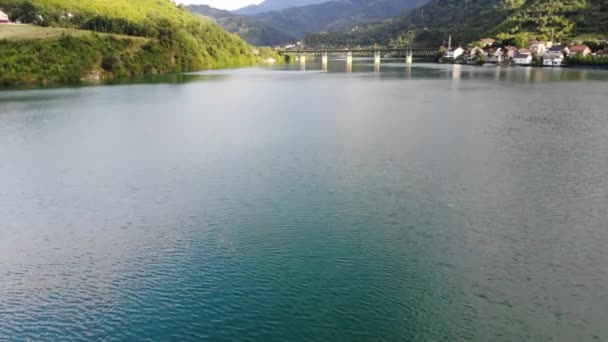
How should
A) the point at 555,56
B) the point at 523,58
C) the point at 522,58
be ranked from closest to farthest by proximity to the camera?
the point at 555,56, the point at 523,58, the point at 522,58

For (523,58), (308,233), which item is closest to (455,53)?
(523,58)

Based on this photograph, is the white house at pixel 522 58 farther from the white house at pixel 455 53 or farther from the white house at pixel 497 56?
the white house at pixel 455 53

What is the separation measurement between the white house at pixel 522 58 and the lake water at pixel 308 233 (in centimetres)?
7351

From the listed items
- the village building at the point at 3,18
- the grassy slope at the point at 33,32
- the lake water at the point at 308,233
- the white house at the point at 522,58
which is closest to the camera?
the lake water at the point at 308,233

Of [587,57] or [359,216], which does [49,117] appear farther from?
[587,57]

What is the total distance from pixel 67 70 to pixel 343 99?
147ft

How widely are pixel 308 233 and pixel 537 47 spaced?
103491 millimetres

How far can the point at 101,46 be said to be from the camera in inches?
2975

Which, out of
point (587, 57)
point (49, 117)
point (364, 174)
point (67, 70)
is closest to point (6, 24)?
point (67, 70)

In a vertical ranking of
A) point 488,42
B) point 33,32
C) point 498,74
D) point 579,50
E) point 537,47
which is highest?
point 488,42

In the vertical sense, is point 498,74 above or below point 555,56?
below

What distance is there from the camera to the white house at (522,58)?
96.5m

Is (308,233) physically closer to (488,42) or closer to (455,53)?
(488,42)

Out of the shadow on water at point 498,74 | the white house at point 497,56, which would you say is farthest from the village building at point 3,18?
the white house at point 497,56
